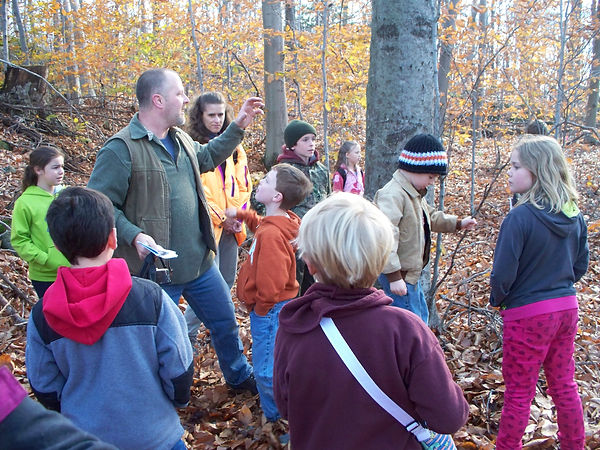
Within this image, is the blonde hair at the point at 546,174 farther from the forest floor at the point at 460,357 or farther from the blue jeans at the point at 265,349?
the blue jeans at the point at 265,349

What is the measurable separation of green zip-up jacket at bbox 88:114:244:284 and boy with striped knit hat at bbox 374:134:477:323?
129 cm

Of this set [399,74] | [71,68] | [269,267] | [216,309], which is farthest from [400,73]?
[71,68]

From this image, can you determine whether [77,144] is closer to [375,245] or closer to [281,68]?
[281,68]

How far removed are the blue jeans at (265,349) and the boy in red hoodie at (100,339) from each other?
110 centimetres

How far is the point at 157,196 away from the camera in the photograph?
2975 mm

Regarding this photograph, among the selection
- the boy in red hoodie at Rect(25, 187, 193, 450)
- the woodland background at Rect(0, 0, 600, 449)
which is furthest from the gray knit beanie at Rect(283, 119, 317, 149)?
the boy in red hoodie at Rect(25, 187, 193, 450)

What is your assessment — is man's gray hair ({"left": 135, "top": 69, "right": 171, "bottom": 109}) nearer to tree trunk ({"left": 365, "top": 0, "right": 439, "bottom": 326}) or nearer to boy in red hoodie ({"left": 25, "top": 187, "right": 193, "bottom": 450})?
boy in red hoodie ({"left": 25, "top": 187, "right": 193, "bottom": 450})

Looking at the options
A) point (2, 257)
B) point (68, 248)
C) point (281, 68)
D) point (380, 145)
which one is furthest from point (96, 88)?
point (68, 248)

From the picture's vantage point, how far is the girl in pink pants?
2602 millimetres

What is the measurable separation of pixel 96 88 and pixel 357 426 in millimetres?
17761

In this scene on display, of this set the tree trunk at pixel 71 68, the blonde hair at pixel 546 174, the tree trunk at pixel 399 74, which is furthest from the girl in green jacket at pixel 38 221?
the tree trunk at pixel 71 68

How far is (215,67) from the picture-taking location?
1328cm

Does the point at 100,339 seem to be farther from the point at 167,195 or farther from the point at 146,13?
the point at 146,13

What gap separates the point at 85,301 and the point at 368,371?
1.13 metres
